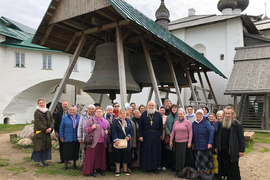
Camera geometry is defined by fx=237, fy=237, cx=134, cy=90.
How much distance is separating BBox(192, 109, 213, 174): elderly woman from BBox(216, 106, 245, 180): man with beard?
0.62 ft

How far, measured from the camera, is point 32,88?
17078 millimetres

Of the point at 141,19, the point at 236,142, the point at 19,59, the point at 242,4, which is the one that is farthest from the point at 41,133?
Answer: the point at 242,4

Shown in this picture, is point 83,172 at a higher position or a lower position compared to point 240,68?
lower

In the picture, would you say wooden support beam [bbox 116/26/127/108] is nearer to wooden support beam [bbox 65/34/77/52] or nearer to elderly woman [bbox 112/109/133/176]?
elderly woman [bbox 112/109/133/176]

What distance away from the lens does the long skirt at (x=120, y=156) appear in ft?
16.3

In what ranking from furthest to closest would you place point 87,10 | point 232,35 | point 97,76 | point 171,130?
point 232,35 → point 97,76 → point 87,10 → point 171,130

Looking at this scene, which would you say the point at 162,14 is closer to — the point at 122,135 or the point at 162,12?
the point at 162,12

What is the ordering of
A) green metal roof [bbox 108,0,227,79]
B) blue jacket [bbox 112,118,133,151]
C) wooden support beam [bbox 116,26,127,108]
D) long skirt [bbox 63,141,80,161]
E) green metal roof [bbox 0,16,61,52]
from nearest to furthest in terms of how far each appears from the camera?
1. blue jacket [bbox 112,118,133,151]
2. long skirt [bbox 63,141,80,161]
3. green metal roof [bbox 108,0,227,79]
4. wooden support beam [bbox 116,26,127,108]
5. green metal roof [bbox 0,16,61,52]

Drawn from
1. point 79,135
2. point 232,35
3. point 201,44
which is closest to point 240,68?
point 232,35

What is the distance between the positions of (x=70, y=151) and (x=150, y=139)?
1.79 metres

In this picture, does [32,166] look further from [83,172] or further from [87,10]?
[87,10]

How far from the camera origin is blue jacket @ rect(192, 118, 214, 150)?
4.75 m

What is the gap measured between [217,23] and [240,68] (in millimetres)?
6265

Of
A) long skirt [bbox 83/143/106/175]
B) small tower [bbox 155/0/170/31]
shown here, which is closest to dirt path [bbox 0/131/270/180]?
long skirt [bbox 83/143/106/175]
